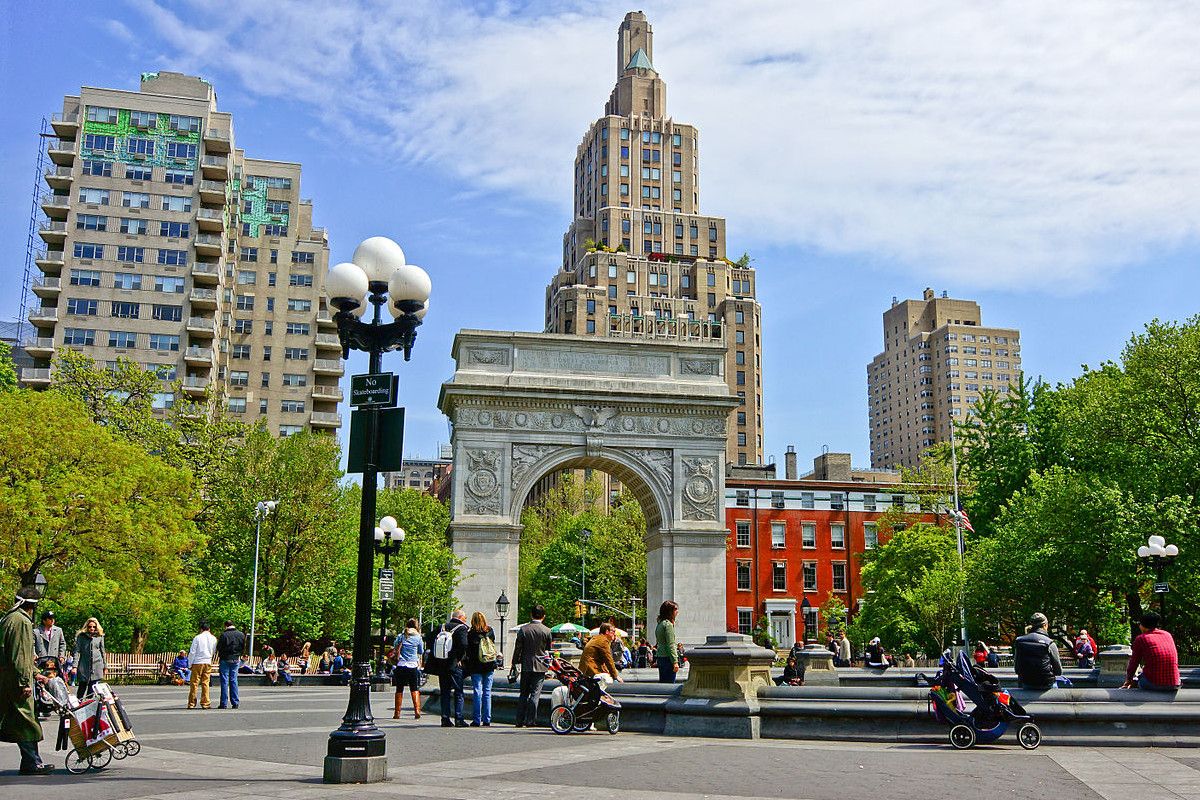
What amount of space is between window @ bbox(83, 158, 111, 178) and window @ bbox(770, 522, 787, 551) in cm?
5488

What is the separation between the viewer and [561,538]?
80125mm

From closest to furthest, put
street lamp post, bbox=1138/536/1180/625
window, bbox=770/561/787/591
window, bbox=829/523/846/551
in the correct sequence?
street lamp post, bbox=1138/536/1180/625, window, bbox=770/561/787/591, window, bbox=829/523/846/551

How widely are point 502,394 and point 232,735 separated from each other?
28452 millimetres

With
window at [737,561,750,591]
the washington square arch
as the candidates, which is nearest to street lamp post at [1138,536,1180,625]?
the washington square arch

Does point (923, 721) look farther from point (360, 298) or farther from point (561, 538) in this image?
point (561, 538)

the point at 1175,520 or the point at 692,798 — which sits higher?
the point at 1175,520

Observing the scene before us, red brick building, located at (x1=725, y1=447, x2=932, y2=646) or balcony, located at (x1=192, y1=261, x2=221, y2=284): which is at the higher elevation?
balcony, located at (x1=192, y1=261, x2=221, y2=284)

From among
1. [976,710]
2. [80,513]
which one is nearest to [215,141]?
[80,513]

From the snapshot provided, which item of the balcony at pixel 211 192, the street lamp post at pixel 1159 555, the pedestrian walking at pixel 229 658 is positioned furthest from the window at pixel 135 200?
the street lamp post at pixel 1159 555

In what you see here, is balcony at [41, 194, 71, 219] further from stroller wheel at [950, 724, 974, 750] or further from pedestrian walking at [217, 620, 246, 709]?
stroller wheel at [950, 724, 974, 750]

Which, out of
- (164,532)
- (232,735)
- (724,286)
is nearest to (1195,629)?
(232,735)

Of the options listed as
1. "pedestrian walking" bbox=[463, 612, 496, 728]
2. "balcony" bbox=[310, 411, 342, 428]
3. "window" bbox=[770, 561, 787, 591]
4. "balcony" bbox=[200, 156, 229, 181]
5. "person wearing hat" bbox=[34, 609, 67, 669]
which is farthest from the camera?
"balcony" bbox=[310, 411, 342, 428]

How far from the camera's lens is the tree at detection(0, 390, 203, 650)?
34188mm

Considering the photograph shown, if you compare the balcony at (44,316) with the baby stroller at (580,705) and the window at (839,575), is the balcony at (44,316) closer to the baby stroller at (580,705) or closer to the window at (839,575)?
the window at (839,575)
